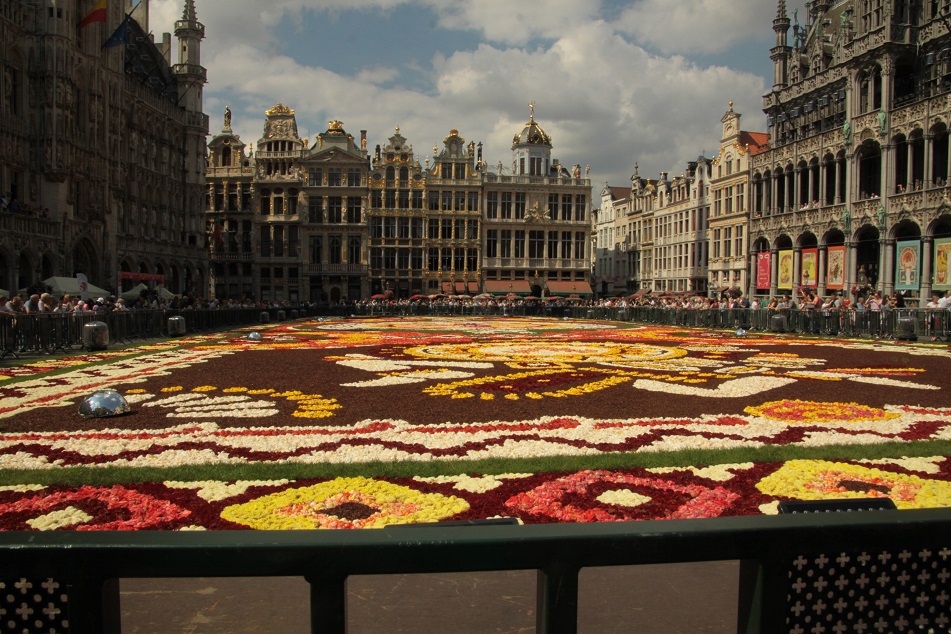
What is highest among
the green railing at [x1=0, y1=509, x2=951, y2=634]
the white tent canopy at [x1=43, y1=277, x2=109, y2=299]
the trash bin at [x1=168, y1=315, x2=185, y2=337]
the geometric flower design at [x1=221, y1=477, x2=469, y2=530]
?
the white tent canopy at [x1=43, y1=277, x2=109, y2=299]

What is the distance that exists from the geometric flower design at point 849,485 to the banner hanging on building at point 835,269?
120ft

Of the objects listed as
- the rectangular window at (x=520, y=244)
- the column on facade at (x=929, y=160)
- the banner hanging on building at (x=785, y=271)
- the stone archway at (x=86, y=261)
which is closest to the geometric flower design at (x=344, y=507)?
the column on facade at (x=929, y=160)

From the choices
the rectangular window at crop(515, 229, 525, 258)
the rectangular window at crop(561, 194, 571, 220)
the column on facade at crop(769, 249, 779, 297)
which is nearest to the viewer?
the column on facade at crop(769, 249, 779, 297)

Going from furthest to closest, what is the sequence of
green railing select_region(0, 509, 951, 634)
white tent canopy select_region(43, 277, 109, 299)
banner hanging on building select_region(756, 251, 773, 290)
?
banner hanging on building select_region(756, 251, 773, 290) < white tent canopy select_region(43, 277, 109, 299) < green railing select_region(0, 509, 951, 634)

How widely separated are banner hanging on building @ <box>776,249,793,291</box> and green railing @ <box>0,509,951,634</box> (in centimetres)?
4525

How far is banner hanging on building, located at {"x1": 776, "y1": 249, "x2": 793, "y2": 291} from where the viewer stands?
4383 centimetres

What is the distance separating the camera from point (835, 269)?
3953 centimetres

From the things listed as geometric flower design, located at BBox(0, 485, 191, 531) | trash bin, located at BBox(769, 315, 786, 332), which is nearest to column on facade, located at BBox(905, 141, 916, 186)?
trash bin, located at BBox(769, 315, 786, 332)

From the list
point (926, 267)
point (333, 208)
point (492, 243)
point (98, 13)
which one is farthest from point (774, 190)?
point (98, 13)

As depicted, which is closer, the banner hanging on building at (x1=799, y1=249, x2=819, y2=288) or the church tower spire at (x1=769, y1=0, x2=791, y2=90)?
the banner hanging on building at (x1=799, y1=249, x2=819, y2=288)

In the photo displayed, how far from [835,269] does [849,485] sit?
3799cm

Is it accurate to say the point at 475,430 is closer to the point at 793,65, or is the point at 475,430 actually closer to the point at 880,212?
the point at 880,212

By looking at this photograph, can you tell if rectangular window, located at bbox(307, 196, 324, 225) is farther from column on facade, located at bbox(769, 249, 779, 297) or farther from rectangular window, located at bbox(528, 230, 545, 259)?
column on facade, located at bbox(769, 249, 779, 297)

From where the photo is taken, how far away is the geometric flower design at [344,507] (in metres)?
4.64
